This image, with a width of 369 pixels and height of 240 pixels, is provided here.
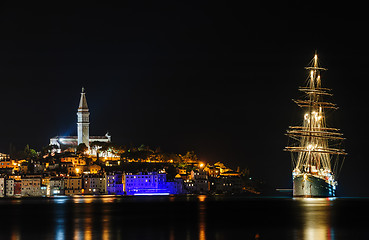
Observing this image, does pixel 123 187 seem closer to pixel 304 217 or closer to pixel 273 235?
pixel 304 217

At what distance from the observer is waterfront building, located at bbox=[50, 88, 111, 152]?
598ft

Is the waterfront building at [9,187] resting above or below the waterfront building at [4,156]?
below

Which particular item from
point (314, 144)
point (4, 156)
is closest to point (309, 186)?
point (314, 144)

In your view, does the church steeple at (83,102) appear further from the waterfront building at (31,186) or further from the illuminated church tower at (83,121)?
the waterfront building at (31,186)

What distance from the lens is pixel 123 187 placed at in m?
165

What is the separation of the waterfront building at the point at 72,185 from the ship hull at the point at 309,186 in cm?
5496

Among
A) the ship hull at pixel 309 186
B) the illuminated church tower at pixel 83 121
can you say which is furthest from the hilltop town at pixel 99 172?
the ship hull at pixel 309 186

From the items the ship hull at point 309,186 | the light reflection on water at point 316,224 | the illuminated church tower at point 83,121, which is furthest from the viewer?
the illuminated church tower at point 83,121

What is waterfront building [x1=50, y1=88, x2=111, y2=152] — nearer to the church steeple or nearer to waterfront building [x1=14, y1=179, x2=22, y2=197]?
the church steeple

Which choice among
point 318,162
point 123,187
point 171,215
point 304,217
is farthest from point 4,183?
point 304,217

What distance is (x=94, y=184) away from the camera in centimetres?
16200

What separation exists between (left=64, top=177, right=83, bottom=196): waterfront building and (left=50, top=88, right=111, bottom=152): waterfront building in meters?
24.7

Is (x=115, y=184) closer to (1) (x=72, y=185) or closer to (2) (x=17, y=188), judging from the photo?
(1) (x=72, y=185)

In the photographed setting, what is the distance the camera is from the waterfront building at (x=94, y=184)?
161 metres
